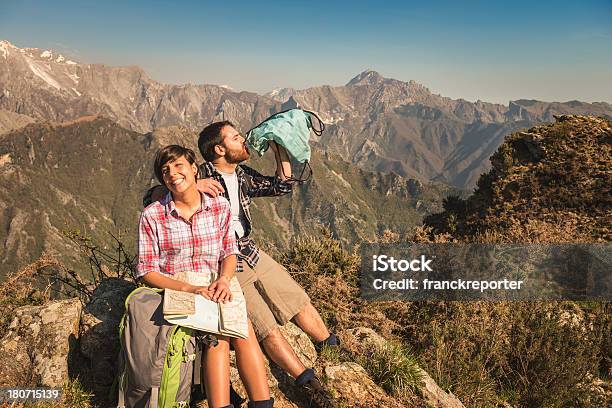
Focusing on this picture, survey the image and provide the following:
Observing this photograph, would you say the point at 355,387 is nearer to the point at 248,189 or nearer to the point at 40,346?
the point at 248,189

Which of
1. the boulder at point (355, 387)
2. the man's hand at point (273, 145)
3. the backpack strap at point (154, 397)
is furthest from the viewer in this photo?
the man's hand at point (273, 145)

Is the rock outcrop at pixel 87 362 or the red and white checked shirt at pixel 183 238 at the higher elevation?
the red and white checked shirt at pixel 183 238

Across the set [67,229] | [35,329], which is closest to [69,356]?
[35,329]

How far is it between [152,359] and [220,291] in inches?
30.5

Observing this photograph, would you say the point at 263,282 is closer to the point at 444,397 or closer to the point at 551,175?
the point at 444,397

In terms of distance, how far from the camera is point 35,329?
4141mm

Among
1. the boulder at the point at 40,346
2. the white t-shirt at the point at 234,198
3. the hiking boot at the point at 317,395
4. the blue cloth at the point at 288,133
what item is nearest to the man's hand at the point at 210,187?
the white t-shirt at the point at 234,198

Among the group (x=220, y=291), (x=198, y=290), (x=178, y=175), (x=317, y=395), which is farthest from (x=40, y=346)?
(x=317, y=395)

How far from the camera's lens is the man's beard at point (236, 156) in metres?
4.49

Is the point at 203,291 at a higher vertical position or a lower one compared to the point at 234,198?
lower

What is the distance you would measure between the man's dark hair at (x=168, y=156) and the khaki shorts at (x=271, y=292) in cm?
128

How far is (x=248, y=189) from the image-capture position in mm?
4816

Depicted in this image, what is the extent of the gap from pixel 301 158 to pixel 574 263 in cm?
611

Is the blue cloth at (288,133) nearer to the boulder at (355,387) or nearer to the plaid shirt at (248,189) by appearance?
the plaid shirt at (248,189)
